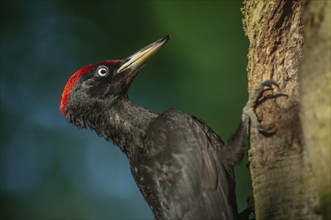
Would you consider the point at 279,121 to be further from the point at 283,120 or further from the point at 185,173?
the point at 185,173

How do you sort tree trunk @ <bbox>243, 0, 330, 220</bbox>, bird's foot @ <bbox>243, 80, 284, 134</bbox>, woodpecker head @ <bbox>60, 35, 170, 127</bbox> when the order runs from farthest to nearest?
woodpecker head @ <bbox>60, 35, 170, 127</bbox> → bird's foot @ <bbox>243, 80, 284, 134</bbox> → tree trunk @ <bbox>243, 0, 330, 220</bbox>

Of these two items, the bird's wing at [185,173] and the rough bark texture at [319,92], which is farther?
the bird's wing at [185,173]

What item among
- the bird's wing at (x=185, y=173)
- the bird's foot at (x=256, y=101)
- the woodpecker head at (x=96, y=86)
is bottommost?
the bird's wing at (x=185, y=173)

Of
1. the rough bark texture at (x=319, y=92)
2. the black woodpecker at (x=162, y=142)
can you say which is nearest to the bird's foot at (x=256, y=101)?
the black woodpecker at (x=162, y=142)

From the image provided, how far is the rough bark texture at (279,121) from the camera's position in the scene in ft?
10.2

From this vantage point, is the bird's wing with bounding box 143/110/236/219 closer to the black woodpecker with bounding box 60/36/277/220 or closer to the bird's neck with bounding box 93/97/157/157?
the black woodpecker with bounding box 60/36/277/220

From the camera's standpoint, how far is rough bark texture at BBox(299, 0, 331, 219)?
233cm

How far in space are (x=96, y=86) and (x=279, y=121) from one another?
6.44ft

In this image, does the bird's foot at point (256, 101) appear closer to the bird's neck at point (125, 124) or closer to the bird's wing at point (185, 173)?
the bird's wing at point (185, 173)

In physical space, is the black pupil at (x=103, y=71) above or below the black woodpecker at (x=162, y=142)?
above

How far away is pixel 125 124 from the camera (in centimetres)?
467

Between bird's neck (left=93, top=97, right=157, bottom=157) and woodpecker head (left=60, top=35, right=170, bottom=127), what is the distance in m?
0.11

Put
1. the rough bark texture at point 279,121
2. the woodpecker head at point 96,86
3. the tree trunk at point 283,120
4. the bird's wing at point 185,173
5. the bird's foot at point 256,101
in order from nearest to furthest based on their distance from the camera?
the tree trunk at point 283,120 → the rough bark texture at point 279,121 → the bird's foot at point 256,101 → the bird's wing at point 185,173 → the woodpecker head at point 96,86

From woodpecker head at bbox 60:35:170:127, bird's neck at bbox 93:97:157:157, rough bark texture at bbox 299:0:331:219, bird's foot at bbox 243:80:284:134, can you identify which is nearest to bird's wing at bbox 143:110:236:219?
bird's neck at bbox 93:97:157:157
